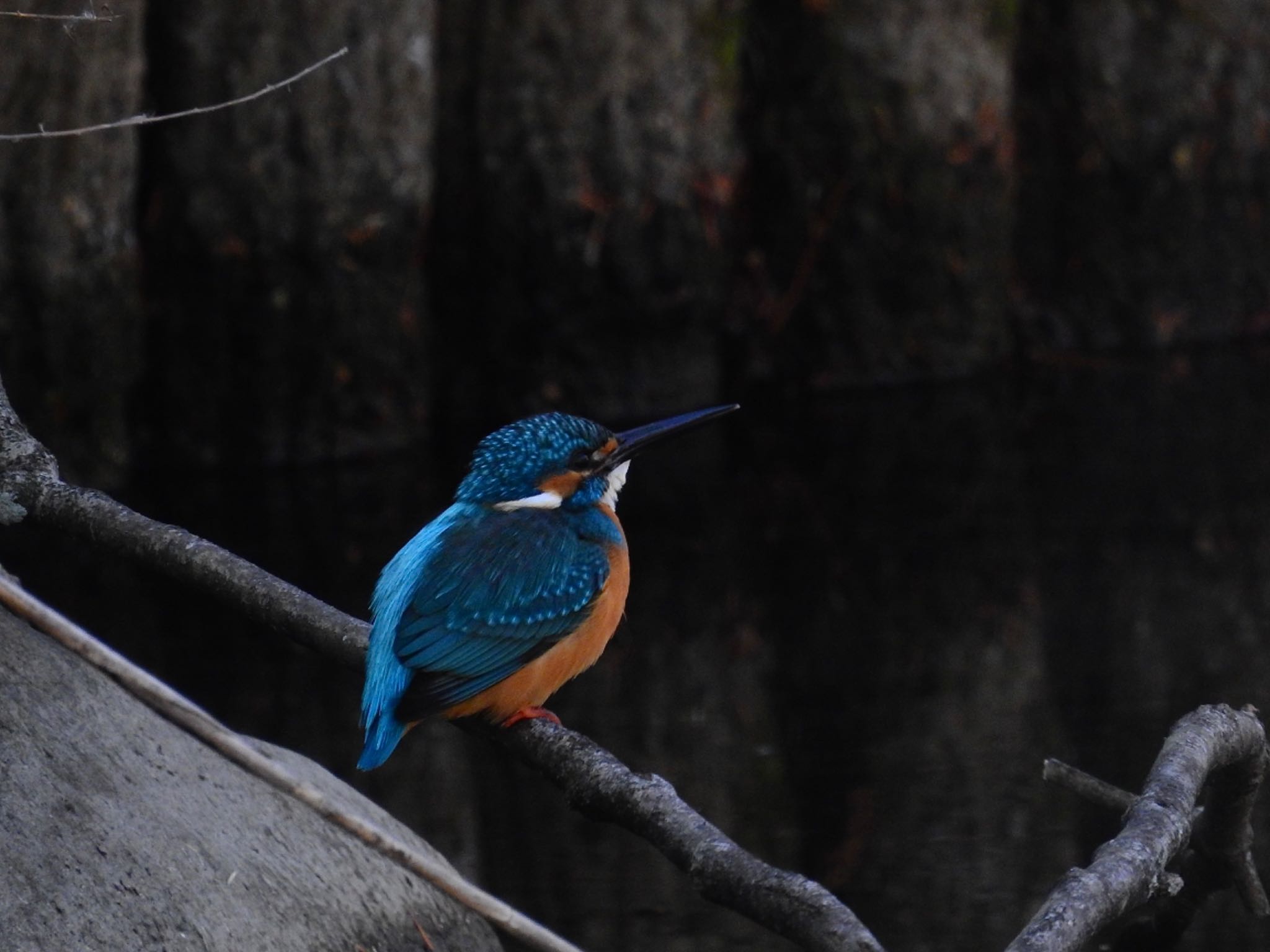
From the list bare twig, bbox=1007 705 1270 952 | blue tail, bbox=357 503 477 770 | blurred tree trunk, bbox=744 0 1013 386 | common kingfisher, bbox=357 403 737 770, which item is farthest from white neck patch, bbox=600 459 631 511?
blurred tree trunk, bbox=744 0 1013 386

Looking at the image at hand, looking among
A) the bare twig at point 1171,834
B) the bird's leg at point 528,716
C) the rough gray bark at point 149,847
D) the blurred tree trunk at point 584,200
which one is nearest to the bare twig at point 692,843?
the bird's leg at point 528,716

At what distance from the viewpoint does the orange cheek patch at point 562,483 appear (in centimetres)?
329

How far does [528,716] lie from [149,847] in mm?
727

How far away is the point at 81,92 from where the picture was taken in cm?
638

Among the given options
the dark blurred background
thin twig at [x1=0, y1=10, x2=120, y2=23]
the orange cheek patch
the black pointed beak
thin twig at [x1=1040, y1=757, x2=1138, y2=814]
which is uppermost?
thin twig at [x1=0, y1=10, x2=120, y2=23]

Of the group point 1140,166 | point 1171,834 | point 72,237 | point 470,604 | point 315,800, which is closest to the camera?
point 315,800

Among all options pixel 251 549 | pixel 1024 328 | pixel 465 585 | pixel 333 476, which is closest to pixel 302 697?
pixel 251 549

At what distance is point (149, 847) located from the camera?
2355 mm

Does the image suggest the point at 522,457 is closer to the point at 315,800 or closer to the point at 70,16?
the point at 70,16

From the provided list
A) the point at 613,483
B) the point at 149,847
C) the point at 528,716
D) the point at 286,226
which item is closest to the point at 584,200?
the point at 286,226

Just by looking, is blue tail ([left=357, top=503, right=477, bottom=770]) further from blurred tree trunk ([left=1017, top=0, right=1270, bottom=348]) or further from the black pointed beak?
blurred tree trunk ([left=1017, top=0, right=1270, bottom=348])

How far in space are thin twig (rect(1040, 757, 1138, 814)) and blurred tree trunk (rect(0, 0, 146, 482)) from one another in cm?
473

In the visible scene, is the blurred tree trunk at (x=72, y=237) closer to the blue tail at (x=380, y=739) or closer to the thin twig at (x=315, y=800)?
the blue tail at (x=380, y=739)

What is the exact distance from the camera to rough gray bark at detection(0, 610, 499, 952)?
2.23 m
